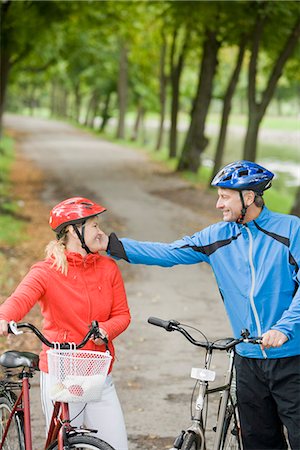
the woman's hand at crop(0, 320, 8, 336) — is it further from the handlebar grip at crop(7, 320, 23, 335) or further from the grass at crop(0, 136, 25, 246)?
the grass at crop(0, 136, 25, 246)

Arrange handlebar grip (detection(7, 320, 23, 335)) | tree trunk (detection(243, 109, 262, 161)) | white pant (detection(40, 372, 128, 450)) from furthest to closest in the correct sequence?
tree trunk (detection(243, 109, 262, 161)) → white pant (detection(40, 372, 128, 450)) → handlebar grip (detection(7, 320, 23, 335))

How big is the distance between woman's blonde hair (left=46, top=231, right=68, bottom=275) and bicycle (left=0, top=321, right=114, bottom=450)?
38cm

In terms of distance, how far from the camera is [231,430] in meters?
4.50

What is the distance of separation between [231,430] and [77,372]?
3.90 ft

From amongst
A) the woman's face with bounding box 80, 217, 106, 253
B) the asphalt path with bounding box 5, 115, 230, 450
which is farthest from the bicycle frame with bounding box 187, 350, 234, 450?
the asphalt path with bounding box 5, 115, 230, 450

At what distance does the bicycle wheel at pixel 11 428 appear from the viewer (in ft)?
14.6

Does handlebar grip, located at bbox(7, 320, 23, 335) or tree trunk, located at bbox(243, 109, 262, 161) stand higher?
tree trunk, located at bbox(243, 109, 262, 161)

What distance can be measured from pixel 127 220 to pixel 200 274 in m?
4.87

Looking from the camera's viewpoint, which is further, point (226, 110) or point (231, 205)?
point (226, 110)

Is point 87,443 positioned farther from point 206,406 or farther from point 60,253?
point 60,253

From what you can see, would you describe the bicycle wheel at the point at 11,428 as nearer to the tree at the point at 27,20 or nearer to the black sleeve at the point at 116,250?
the black sleeve at the point at 116,250

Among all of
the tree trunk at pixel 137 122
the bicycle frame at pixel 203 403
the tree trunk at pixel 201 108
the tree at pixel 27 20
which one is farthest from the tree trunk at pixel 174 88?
the bicycle frame at pixel 203 403

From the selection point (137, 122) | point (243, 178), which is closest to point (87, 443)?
point (243, 178)

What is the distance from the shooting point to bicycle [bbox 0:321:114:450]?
12.6 ft
